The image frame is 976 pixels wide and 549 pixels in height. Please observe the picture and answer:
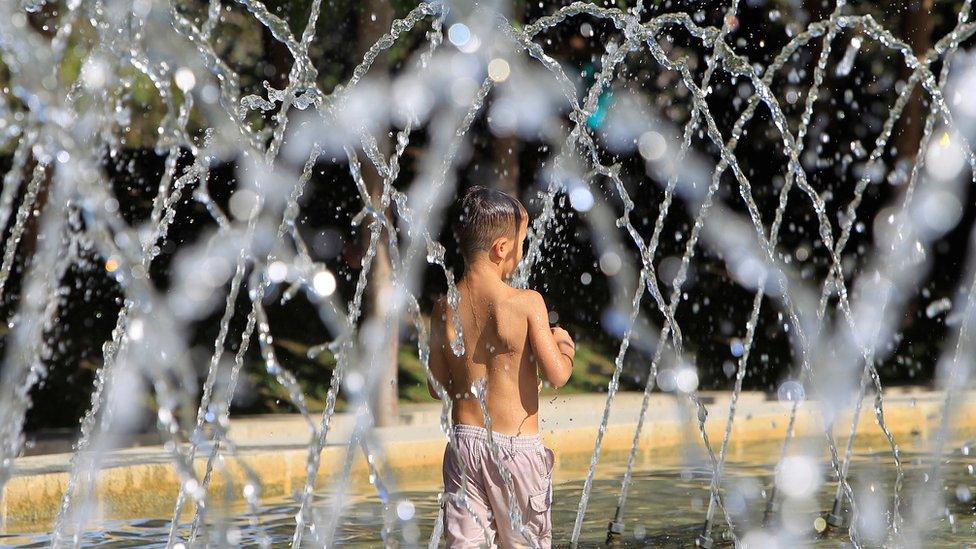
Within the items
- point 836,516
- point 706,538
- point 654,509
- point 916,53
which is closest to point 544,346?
point 706,538

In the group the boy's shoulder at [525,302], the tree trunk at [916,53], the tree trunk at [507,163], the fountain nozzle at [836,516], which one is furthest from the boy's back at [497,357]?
the tree trunk at [916,53]

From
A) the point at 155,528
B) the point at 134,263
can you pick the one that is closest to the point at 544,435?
the point at 155,528

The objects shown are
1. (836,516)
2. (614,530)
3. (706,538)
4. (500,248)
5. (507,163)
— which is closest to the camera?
(500,248)

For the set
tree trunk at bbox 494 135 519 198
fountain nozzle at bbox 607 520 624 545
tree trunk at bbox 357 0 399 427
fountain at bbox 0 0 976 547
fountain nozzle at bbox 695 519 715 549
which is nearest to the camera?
fountain at bbox 0 0 976 547

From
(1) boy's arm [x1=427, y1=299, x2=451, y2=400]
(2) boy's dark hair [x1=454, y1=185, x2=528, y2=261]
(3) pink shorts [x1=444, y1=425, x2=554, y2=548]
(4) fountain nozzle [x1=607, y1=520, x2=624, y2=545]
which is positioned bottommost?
(4) fountain nozzle [x1=607, y1=520, x2=624, y2=545]

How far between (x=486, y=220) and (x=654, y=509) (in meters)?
2.76

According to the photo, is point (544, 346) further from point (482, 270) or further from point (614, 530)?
point (614, 530)

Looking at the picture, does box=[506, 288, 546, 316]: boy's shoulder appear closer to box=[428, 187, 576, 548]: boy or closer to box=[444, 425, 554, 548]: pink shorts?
box=[428, 187, 576, 548]: boy

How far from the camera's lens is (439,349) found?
13.1 ft

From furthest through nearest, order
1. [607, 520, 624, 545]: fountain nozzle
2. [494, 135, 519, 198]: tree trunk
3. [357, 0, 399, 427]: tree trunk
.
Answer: [494, 135, 519, 198]: tree trunk < [357, 0, 399, 427]: tree trunk < [607, 520, 624, 545]: fountain nozzle

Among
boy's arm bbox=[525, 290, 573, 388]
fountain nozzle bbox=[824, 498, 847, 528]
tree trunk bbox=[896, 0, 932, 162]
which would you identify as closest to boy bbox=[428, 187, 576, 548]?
boy's arm bbox=[525, 290, 573, 388]

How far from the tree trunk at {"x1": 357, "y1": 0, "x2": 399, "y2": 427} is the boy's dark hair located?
15.5 feet

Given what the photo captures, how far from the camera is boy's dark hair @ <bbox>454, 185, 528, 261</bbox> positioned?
12.9ft

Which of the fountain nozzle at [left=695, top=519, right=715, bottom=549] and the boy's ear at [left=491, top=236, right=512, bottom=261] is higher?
the boy's ear at [left=491, top=236, right=512, bottom=261]
